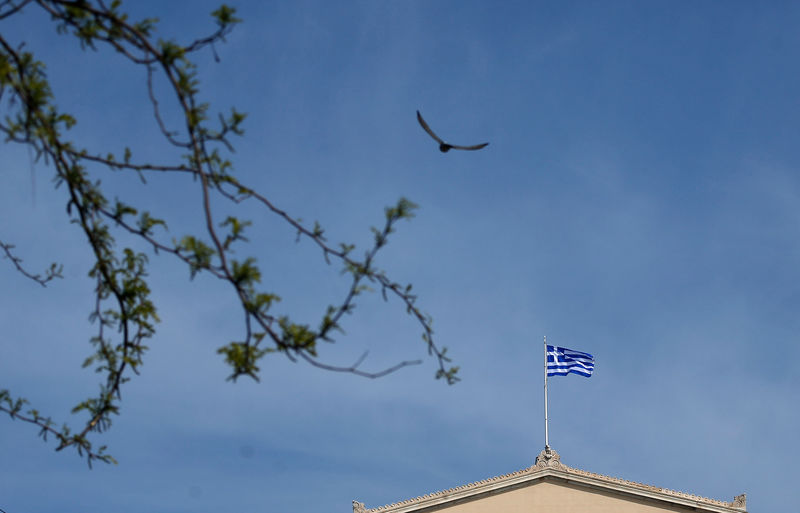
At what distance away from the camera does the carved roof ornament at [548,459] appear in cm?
3566

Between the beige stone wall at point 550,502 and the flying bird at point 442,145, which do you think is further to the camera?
the beige stone wall at point 550,502

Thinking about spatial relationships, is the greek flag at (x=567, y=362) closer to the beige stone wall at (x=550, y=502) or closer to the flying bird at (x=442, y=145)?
the beige stone wall at (x=550, y=502)

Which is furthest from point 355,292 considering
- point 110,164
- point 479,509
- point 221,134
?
point 479,509

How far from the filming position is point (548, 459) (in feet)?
117

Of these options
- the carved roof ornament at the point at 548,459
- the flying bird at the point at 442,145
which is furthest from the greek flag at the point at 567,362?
the flying bird at the point at 442,145

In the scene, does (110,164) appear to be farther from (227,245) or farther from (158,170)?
(227,245)

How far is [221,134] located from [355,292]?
129 centimetres

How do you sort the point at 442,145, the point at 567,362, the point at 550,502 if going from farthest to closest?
the point at 567,362 < the point at 550,502 < the point at 442,145

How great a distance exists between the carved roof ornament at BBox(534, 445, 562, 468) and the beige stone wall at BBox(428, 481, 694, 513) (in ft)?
2.10

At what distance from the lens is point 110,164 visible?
21.9 feet

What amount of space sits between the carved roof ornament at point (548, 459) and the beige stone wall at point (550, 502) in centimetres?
64

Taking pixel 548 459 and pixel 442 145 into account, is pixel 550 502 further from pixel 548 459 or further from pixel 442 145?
pixel 442 145

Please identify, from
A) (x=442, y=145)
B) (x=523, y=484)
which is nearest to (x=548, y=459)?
(x=523, y=484)

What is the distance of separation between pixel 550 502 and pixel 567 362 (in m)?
5.77
